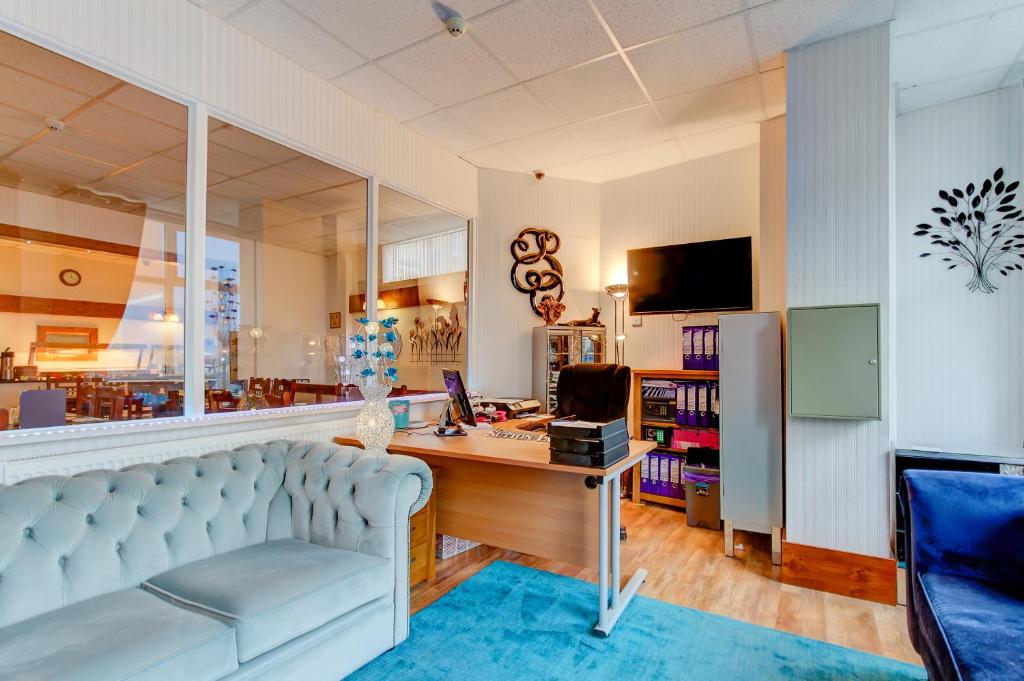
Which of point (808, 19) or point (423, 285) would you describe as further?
Result: point (423, 285)

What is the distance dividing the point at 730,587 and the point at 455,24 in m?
3.34

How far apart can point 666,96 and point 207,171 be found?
284 centimetres

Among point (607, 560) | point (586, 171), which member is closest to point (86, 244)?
point (607, 560)

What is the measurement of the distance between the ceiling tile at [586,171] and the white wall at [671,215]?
0.57ft

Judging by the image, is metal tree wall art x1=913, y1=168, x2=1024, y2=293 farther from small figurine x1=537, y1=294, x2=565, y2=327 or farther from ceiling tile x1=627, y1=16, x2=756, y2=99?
small figurine x1=537, y1=294, x2=565, y2=327

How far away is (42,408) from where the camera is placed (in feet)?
6.75

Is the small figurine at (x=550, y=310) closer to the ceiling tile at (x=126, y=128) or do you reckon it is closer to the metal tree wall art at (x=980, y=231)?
the metal tree wall art at (x=980, y=231)

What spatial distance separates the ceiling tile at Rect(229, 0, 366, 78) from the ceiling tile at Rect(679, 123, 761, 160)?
264 centimetres

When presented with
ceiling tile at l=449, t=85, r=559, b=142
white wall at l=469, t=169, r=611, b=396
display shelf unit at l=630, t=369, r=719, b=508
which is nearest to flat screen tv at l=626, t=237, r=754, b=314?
white wall at l=469, t=169, r=611, b=396

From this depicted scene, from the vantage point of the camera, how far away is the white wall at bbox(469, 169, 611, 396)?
4.64 meters

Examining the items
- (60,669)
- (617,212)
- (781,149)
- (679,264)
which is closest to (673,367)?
(679,264)

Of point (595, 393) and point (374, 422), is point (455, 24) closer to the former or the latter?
point (374, 422)

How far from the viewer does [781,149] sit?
3479 millimetres

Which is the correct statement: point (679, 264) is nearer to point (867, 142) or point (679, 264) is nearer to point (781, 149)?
point (781, 149)
